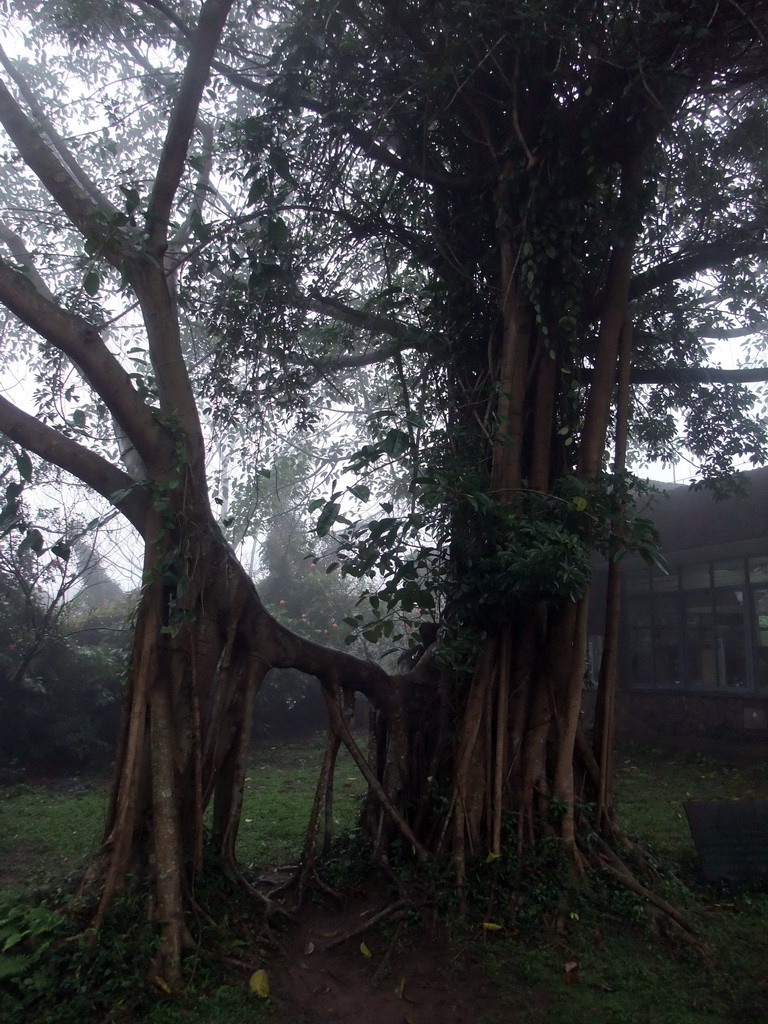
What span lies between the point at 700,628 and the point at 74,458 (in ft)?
34.3

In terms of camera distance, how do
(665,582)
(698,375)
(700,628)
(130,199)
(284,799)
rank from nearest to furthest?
(130,199), (698,375), (284,799), (700,628), (665,582)

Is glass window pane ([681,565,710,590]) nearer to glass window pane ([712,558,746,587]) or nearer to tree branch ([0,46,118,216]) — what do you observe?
glass window pane ([712,558,746,587])

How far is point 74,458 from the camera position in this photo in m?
→ 5.66

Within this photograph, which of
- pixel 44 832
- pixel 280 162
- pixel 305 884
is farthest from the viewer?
pixel 44 832

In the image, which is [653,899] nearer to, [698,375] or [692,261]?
[698,375]

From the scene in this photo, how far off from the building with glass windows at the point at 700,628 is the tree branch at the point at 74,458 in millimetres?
7877

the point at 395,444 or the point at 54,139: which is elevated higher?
the point at 54,139

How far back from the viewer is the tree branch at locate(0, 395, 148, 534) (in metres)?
5.54

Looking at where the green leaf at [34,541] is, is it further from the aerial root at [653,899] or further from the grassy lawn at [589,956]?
the aerial root at [653,899]

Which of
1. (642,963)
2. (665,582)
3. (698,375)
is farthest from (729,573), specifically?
(642,963)

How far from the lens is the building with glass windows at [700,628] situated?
1215 centimetres

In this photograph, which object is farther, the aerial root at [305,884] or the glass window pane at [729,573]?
the glass window pane at [729,573]

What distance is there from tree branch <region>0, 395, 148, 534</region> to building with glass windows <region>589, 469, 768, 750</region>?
25.8 feet

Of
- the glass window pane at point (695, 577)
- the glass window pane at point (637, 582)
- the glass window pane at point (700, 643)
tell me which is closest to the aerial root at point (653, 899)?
the glass window pane at point (700, 643)
